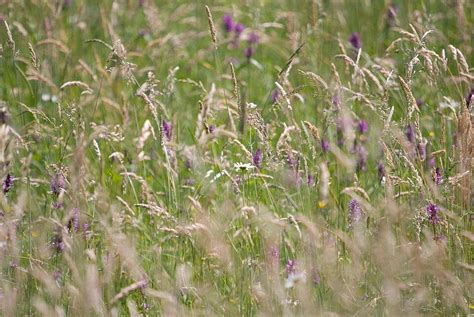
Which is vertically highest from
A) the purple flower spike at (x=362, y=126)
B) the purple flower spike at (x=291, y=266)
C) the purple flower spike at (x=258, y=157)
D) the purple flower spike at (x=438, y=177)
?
the purple flower spike at (x=258, y=157)

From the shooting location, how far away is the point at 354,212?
10.4 feet

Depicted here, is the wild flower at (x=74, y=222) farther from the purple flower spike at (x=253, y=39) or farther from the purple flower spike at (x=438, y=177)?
the purple flower spike at (x=253, y=39)

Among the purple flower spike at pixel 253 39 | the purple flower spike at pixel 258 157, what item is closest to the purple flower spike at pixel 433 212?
the purple flower spike at pixel 258 157

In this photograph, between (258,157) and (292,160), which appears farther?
(258,157)

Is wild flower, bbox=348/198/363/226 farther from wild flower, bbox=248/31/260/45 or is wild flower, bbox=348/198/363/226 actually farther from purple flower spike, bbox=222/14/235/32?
purple flower spike, bbox=222/14/235/32

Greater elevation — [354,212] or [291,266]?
[354,212]

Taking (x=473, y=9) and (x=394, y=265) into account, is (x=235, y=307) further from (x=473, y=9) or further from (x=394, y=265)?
(x=473, y=9)

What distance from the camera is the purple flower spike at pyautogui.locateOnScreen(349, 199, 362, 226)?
316 centimetres

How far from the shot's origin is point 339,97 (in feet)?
10.9

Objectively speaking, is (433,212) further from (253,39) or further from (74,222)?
(253,39)

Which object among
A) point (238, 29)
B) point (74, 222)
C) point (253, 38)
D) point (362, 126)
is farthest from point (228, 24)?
point (74, 222)

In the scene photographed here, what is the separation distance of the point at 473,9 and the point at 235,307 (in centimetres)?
330

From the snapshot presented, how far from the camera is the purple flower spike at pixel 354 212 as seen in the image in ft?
10.4

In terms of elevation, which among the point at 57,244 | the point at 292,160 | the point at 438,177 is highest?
the point at 292,160
